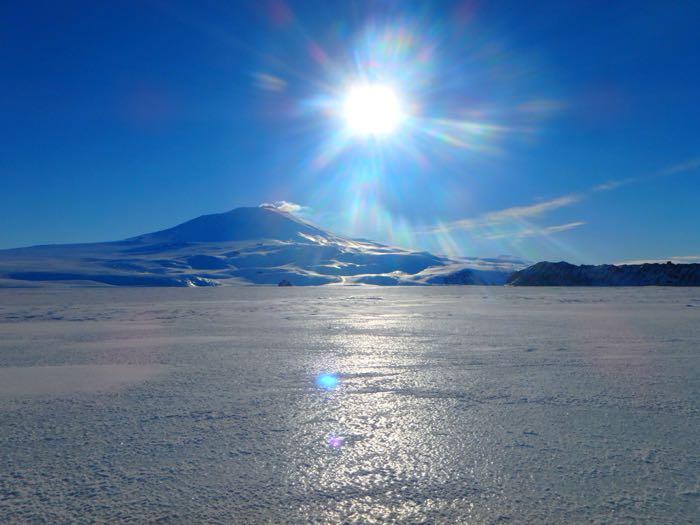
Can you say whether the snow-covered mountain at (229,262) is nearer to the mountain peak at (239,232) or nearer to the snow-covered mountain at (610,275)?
the mountain peak at (239,232)

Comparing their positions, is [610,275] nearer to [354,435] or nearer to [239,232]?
[354,435]

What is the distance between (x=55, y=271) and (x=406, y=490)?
4814 inches

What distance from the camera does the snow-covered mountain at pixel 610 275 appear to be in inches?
1961

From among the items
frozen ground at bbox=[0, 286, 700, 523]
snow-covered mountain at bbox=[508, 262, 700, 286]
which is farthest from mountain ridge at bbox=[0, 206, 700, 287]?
frozen ground at bbox=[0, 286, 700, 523]

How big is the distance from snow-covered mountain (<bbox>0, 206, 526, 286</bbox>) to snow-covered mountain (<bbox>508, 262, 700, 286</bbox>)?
2609cm

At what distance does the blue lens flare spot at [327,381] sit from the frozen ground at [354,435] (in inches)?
4.7

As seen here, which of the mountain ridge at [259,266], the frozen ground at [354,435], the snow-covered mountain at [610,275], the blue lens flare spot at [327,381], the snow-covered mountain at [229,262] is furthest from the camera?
the snow-covered mountain at [229,262]

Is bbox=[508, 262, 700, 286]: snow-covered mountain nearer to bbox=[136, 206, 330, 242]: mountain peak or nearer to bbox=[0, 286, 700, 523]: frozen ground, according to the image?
bbox=[0, 286, 700, 523]: frozen ground

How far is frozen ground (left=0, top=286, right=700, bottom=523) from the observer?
9.93ft

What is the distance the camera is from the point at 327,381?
6277mm

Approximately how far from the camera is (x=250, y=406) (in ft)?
16.9

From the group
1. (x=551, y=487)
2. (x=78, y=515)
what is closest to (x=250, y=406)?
(x=78, y=515)

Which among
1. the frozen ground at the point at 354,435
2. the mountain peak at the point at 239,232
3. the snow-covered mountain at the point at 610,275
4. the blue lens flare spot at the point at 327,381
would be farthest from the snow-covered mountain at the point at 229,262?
the blue lens flare spot at the point at 327,381

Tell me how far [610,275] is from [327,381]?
54979mm
